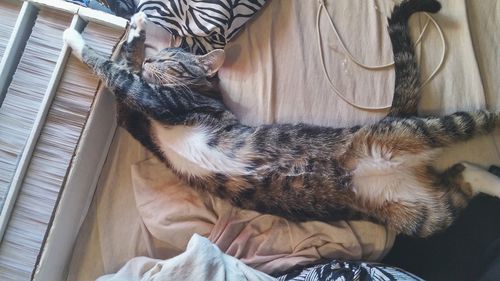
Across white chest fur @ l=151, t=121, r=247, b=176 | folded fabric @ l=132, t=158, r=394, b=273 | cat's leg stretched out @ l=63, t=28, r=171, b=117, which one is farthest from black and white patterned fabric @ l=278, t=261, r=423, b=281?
cat's leg stretched out @ l=63, t=28, r=171, b=117

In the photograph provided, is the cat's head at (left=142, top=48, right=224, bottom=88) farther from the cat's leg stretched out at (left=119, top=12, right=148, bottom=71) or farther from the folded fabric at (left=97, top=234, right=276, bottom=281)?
the folded fabric at (left=97, top=234, right=276, bottom=281)

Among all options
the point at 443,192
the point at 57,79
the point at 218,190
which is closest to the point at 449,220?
the point at 443,192

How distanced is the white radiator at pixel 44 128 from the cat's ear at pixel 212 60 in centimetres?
23

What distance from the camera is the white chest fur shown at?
1.17 m

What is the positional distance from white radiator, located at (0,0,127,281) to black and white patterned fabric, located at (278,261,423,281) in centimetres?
58

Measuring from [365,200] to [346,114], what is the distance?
239 millimetres

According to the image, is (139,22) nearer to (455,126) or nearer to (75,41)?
(75,41)

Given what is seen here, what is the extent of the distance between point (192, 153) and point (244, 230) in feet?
0.81

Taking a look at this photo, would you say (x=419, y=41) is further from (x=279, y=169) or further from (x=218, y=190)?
(x=218, y=190)

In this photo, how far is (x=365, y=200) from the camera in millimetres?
1129

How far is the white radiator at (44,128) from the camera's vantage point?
110 centimetres

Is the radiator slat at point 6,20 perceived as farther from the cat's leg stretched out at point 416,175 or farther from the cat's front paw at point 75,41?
the cat's leg stretched out at point 416,175

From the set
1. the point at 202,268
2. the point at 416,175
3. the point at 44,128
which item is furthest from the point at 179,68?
the point at 416,175

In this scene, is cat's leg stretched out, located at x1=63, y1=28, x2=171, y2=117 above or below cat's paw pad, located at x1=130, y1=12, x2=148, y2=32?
below
